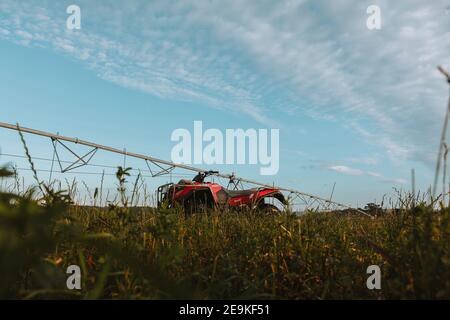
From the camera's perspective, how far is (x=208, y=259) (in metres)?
3.04

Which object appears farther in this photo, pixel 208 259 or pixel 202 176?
pixel 202 176

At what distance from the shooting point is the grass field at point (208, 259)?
103 cm

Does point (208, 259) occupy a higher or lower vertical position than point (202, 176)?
lower

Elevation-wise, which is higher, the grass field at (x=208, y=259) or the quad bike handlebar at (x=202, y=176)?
the quad bike handlebar at (x=202, y=176)

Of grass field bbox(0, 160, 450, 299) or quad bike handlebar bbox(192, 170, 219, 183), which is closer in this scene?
grass field bbox(0, 160, 450, 299)

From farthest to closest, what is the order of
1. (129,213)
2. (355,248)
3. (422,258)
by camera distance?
1. (355,248)
2. (129,213)
3. (422,258)

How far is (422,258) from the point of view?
1.81 m

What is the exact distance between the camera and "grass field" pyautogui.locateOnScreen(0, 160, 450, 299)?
40.4 inches

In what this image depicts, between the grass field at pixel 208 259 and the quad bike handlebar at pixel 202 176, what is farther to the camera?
the quad bike handlebar at pixel 202 176

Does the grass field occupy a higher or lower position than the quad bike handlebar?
lower

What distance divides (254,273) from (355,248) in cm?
135
